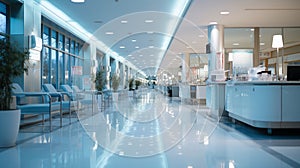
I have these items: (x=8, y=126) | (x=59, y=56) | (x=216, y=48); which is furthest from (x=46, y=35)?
(x=8, y=126)

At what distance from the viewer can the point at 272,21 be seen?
342 inches

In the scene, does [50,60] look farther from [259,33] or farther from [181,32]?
[259,33]

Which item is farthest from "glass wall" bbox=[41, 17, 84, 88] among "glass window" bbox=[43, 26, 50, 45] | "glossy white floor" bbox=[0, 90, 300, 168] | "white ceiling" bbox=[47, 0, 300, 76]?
"glossy white floor" bbox=[0, 90, 300, 168]

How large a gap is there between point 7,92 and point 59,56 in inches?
271

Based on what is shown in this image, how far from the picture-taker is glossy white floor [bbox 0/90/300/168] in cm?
285

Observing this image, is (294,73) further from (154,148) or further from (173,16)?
(173,16)

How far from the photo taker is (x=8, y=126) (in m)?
3.56

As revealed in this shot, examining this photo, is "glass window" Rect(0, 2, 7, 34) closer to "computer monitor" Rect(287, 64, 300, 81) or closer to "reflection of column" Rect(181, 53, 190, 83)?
"computer monitor" Rect(287, 64, 300, 81)

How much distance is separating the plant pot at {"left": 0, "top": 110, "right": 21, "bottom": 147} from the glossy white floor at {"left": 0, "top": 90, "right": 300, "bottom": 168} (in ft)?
0.47

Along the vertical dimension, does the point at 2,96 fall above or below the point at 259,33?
below

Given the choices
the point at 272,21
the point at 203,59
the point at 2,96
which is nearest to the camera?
the point at 2,96

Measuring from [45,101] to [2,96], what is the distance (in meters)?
2.41

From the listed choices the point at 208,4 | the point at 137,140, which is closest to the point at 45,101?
the point at 137,140

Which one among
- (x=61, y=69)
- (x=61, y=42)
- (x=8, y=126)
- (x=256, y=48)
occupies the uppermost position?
(x=61, y=42)
